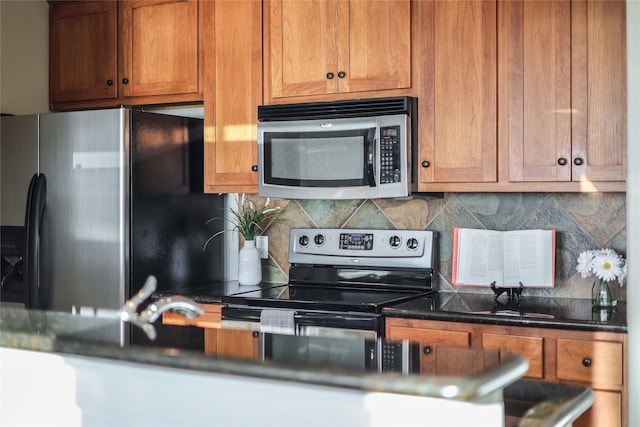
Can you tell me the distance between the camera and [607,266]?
301 centimetres

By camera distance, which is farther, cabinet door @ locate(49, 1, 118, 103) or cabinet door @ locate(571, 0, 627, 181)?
cabinet door @ locate(49, 1, 118, 103)

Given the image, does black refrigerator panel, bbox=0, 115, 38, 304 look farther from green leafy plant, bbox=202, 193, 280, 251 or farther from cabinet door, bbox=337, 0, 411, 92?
cabinet door, bbox=337, 0, 411, 92

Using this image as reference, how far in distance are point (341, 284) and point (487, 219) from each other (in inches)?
28.7

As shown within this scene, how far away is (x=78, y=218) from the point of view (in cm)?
Result: 354

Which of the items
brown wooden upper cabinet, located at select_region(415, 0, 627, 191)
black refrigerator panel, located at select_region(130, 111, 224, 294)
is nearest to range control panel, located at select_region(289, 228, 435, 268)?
brown wooden upper cabinet, located at select_region(415, 0, 627, 191)

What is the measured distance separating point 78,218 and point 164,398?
226cm

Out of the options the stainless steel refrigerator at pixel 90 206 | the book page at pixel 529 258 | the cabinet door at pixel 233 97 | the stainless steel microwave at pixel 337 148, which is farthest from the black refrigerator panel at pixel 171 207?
the book page at pixel 529 258

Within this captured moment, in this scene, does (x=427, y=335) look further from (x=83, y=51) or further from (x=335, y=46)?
(x=83, y=51)

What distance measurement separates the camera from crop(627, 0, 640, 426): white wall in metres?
2.56

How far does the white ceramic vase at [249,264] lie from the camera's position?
378 centimetres

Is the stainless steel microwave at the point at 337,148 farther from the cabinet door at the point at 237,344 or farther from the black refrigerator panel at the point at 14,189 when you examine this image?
the cabinet door at the point at 237,344

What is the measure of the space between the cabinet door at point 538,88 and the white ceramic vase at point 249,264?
130 cm

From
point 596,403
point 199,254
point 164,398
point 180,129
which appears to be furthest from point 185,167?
point 164,398

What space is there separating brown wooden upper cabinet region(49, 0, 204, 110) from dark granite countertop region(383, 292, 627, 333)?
5.02 feet
